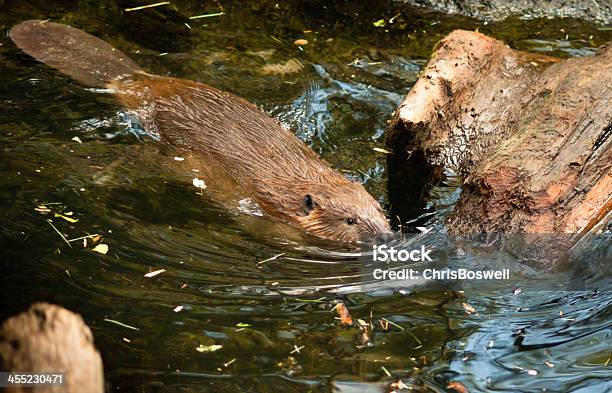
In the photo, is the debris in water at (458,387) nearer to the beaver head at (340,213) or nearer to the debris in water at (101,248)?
the beaver head at (340,213)

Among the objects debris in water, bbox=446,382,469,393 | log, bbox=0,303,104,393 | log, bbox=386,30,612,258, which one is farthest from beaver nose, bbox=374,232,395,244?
log, bbox=0,303,104,393

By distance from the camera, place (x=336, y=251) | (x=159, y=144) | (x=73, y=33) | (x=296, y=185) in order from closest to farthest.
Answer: (x=336, y=251)
(x=296, y=185)
(x=159, y=144)
(x=73, y=33)

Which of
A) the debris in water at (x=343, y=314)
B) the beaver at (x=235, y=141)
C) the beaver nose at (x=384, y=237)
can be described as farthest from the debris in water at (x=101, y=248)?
the beaver nose at (x=384, y=237)

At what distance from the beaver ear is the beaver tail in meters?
2.02

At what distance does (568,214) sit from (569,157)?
15.9 inches

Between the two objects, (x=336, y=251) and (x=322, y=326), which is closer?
(x=322, y=326)

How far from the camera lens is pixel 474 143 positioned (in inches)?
237

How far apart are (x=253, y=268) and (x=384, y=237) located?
3.42 ft

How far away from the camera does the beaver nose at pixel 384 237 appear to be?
5531mm

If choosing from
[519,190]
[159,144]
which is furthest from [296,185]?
[519,190]

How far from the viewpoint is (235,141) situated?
20.1ft

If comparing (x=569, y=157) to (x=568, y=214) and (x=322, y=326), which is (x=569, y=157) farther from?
(x=322, y=326)

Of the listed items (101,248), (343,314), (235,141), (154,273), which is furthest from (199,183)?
(343,314)

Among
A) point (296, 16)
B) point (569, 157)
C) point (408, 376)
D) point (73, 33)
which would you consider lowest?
point (408, 376)
